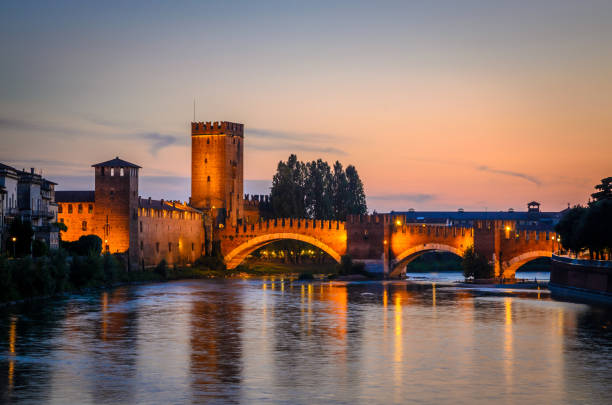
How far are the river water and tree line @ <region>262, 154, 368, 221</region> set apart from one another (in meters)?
29.8

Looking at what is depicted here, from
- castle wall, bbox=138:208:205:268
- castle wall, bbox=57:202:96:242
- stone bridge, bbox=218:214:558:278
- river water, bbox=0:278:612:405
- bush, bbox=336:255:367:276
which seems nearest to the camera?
river water, bbox=0:278:612:405

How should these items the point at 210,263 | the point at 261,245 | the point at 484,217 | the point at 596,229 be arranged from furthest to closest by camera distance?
the point at 484,217, the point at 261,245, the point at 210,263, the point at 596,229

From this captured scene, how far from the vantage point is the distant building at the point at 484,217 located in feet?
335

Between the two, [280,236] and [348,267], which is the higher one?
[280,236]

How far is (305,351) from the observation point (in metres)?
22.6

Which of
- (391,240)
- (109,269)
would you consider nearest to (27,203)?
(109,269)

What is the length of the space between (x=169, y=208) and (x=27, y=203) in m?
15.5

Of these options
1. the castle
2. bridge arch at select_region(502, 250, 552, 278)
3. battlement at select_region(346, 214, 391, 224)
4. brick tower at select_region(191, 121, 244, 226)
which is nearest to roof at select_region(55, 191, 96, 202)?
the castle

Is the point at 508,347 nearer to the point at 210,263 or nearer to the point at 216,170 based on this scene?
the point at 210,263

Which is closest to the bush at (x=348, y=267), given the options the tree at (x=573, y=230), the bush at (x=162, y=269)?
the bush at (x=162, y=269)

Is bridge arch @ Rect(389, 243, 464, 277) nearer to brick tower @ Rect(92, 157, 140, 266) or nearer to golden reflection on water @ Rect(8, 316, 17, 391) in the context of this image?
brick tower @ Rect(92, 157, 140, 266)

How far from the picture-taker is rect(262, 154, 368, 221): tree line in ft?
223

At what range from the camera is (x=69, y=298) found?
124ft

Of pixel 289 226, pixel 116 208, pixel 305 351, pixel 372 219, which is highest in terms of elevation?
pixel 116 208
